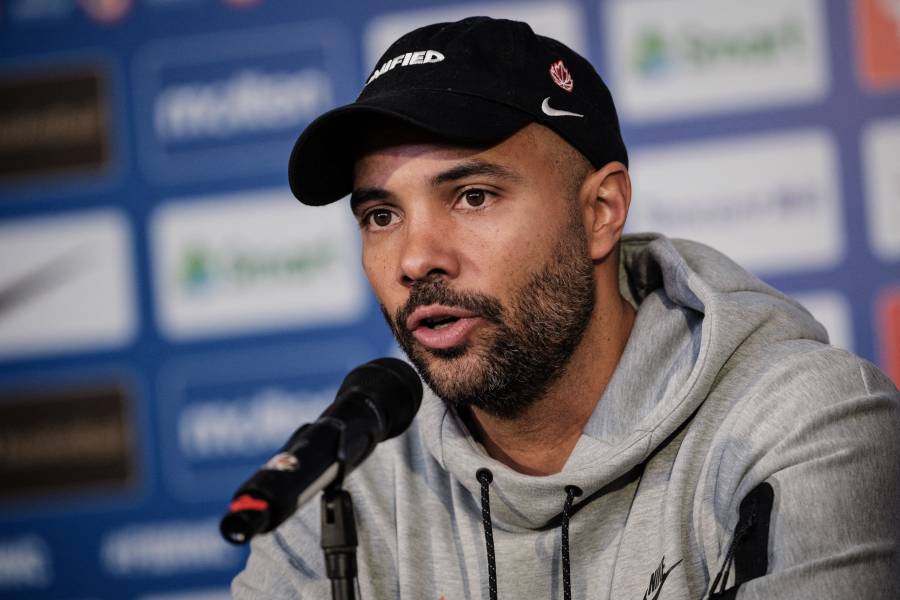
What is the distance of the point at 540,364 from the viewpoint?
4.46 feet

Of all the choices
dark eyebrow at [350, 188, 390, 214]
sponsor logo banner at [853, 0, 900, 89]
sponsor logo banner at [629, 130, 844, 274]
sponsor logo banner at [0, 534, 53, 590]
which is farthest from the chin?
sponsor logo banner at [0, 534, 53, 590]

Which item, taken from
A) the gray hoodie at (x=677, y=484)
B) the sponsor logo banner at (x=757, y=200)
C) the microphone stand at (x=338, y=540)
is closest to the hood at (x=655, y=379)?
the gray hoodie at (x=677, y=484)

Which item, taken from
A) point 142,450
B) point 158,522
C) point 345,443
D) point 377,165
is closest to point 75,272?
point 142,450

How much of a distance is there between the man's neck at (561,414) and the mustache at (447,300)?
A: 0.18 metres

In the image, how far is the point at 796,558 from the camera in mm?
1029

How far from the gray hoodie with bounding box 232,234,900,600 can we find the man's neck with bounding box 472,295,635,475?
0.18 ft

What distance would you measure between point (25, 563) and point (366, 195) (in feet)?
6.00

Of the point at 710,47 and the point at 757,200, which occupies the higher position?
the point at 710,47

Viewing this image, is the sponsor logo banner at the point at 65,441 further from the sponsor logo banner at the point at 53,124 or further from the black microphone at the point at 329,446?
the black microphone at the point at 329,446

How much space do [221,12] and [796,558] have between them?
79.7 inches

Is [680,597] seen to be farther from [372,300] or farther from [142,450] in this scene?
[142,450]

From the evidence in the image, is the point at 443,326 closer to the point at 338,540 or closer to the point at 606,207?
the point at 606,207

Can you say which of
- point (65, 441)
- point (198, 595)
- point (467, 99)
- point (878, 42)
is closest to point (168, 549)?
point (198, 595)

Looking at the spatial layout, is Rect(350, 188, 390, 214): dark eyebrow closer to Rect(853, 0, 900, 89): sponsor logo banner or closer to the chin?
the chin
